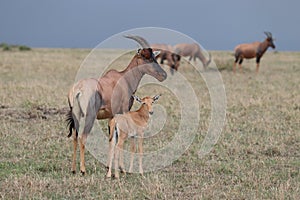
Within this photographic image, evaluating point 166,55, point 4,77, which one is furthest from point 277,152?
point 166,55

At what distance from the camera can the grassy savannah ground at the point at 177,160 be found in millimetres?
5520

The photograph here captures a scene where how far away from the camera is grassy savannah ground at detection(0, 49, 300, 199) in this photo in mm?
5520

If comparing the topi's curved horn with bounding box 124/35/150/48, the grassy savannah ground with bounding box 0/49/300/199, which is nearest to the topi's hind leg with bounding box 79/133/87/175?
the grassy savannah ground with bounding box 0/49/300/199

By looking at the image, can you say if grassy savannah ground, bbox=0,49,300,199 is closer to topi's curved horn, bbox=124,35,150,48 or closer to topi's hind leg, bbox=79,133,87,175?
topi's hind leg, bbox=79,133,87,175

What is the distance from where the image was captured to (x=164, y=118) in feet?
34.3

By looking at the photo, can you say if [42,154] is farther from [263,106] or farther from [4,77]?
[4,77]

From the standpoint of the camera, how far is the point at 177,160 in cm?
722

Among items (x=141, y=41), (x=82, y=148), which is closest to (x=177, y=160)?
(x=82, y=148)

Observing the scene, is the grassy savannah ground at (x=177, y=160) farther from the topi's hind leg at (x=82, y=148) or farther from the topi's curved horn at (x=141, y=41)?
the topi's curved horn at (x=141, y=41)

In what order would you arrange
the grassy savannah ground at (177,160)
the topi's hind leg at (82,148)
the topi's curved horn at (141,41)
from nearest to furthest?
the grassy savannah ground at (177,160) < the topi's hind leg at (82,148) < the topi's curved horn at (141,41)

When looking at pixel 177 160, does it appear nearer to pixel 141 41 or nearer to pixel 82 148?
pixel 82 148

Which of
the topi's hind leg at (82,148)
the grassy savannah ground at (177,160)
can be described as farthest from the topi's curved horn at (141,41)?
the grassy savannah ground at (177,160)

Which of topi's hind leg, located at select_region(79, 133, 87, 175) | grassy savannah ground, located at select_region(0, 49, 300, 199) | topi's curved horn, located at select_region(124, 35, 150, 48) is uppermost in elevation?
topi's curved horn, located at select_region(124, 35, 150, 48)

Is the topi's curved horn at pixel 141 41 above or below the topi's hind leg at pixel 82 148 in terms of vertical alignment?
above
